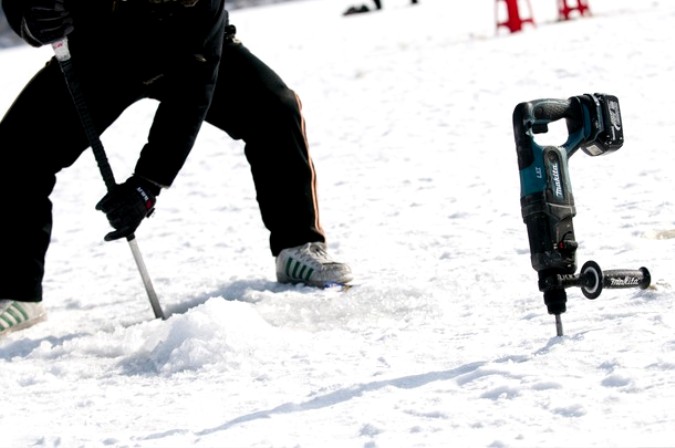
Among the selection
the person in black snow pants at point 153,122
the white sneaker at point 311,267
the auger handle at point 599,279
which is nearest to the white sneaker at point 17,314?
the person in black snow pants at point 153,122

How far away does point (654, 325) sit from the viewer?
303 centimetres

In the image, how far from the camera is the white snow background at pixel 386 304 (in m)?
2.65

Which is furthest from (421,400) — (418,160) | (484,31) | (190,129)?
(484,31)

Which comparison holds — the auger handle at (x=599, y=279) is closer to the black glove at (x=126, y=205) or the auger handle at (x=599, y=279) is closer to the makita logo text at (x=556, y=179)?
the makita logo text at (x=556, y=179)

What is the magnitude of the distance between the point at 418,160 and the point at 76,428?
3831 millimetres

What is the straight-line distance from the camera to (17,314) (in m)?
4.07

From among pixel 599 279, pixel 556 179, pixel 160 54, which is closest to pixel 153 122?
pixel 160 54

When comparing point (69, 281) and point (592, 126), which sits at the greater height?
point (592, 126)

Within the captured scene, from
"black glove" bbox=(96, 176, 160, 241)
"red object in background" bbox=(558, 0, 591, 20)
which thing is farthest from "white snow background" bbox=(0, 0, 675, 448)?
"red object in background" bbox=(558, 0, 591, 20)

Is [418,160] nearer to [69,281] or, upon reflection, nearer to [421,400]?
[69,281]

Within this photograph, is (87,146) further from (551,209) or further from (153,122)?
(551,209)

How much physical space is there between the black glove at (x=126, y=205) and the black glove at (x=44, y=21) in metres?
0.54

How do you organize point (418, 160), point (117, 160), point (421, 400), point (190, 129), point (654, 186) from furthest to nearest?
point (117, 160), point (418, 160), point (654, 186), point (190, 129), point (421, 400)

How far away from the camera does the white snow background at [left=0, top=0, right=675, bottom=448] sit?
2.65 meters
